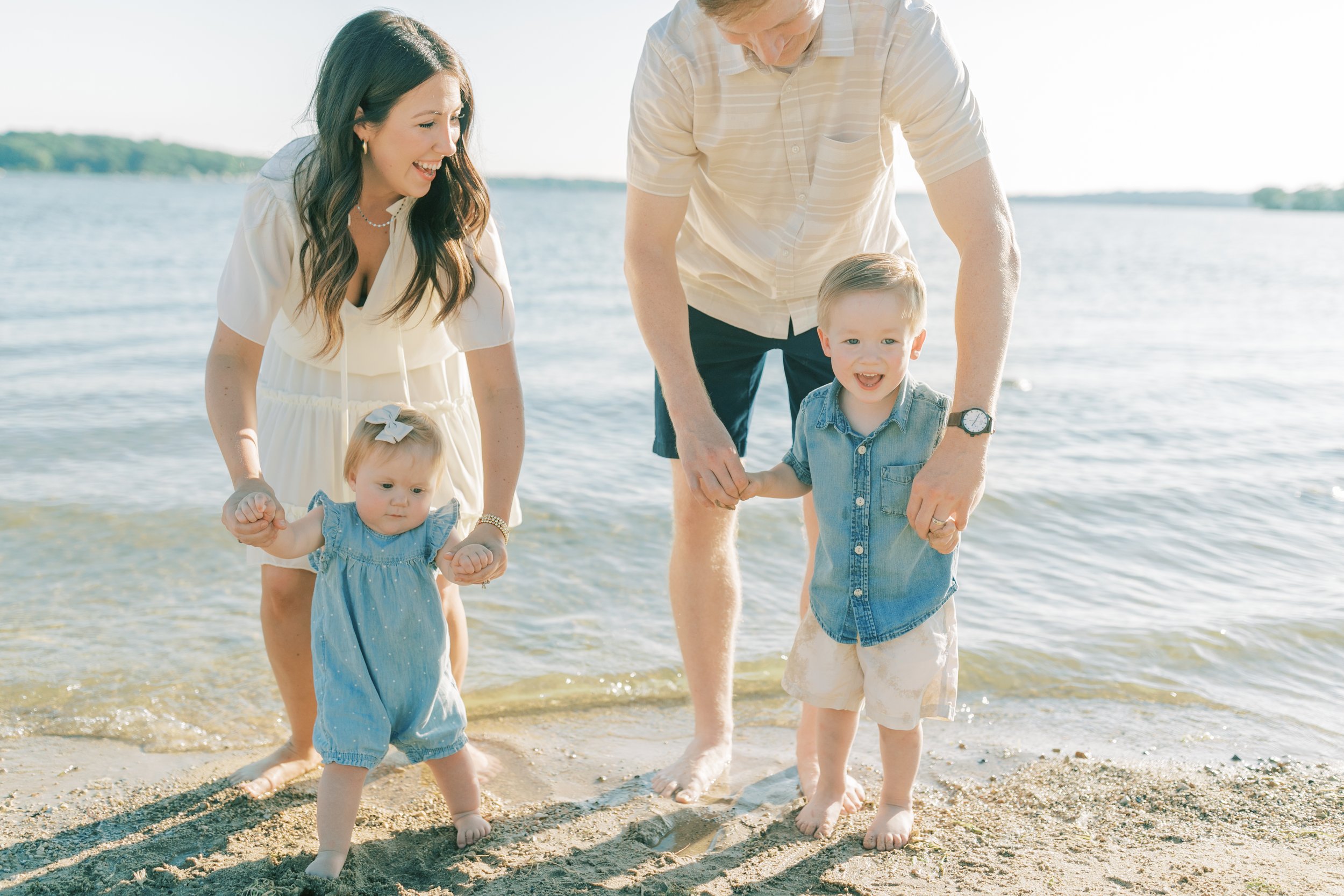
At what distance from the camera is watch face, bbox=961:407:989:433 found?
7.81ft

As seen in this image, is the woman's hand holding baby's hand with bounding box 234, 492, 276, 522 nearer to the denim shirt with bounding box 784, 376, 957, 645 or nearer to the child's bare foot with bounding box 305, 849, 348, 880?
the child's bare foot with bounding box 305, 849, 348, 880

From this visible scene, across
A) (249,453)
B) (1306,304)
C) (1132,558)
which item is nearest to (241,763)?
(249,453)

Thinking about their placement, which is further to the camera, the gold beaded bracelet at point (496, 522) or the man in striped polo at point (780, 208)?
the gold beaded bracelet at point (496, 522)

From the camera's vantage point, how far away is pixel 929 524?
2.42 meters

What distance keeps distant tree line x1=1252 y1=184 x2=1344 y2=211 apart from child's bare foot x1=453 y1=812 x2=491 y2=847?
101 m

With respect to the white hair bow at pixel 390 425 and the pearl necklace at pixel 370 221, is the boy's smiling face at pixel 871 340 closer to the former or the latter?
the white hair bow at pixel 390 425

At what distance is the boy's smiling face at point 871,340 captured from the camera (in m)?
2.46

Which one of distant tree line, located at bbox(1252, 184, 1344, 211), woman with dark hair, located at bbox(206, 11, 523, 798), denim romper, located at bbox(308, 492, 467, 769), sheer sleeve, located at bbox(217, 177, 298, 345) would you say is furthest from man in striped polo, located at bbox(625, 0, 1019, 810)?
distant tree line, located at bbox(1252, 184, 1344, 211)

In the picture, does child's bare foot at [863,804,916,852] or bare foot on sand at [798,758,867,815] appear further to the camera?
bare foot on sand at [798,758,867,815]

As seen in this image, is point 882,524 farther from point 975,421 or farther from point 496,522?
point 496,522

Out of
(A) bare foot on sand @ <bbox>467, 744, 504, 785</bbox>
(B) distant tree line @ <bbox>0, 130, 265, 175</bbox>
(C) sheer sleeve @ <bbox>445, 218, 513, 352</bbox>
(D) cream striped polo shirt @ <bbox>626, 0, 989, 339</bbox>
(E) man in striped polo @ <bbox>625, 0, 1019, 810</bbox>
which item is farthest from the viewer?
(B) distant tree line @ <bbox>0, 130, 265, 175</bbox>

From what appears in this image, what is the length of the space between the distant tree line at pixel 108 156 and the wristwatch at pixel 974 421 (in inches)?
3554

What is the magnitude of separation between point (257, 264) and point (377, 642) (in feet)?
3.31

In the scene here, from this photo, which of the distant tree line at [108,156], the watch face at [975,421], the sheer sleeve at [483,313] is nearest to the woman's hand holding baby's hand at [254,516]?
the sheer sleeve at [483,313]
